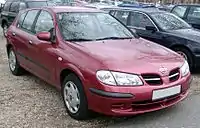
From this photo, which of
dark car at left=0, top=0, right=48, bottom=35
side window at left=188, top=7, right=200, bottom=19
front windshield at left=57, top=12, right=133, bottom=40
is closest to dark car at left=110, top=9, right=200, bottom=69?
front windshield at left=57, top=12, right=133, bottom=40

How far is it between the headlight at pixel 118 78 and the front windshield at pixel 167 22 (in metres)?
4.13

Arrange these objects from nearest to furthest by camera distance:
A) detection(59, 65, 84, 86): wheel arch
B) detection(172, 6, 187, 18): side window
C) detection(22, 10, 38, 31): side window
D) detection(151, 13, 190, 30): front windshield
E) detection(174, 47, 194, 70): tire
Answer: detection(59, 65, 84, 86): wheel arch < detection(22, 10, 38, 31): side window < detection(174, 47, 194, 70): tire < detection(151, 13, 190, 30): front windshield < detection(172, 6, 187, 18): side window

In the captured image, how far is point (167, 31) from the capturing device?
772cm

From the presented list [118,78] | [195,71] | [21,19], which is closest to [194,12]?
[195,71]

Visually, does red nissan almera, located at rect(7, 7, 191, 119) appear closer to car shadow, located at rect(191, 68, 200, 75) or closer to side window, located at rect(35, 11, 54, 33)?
side window, located at rect(35, 11, 54, 33)

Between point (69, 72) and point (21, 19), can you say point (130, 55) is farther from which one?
point (21, 19)

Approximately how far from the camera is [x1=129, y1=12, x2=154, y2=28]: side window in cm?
817

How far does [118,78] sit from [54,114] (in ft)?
4.07

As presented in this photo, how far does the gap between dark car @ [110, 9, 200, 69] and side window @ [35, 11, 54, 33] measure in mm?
3031

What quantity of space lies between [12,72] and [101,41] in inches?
108

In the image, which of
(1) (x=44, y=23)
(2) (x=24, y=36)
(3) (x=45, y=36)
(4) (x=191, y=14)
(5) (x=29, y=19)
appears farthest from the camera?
(4) (x=191, y=14)

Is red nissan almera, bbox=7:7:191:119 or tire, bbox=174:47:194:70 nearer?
red nissan almera, bbox=7:7:191:119

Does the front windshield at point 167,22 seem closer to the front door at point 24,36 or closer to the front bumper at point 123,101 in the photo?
the front door at point 24,36

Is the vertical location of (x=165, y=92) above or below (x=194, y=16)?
above
